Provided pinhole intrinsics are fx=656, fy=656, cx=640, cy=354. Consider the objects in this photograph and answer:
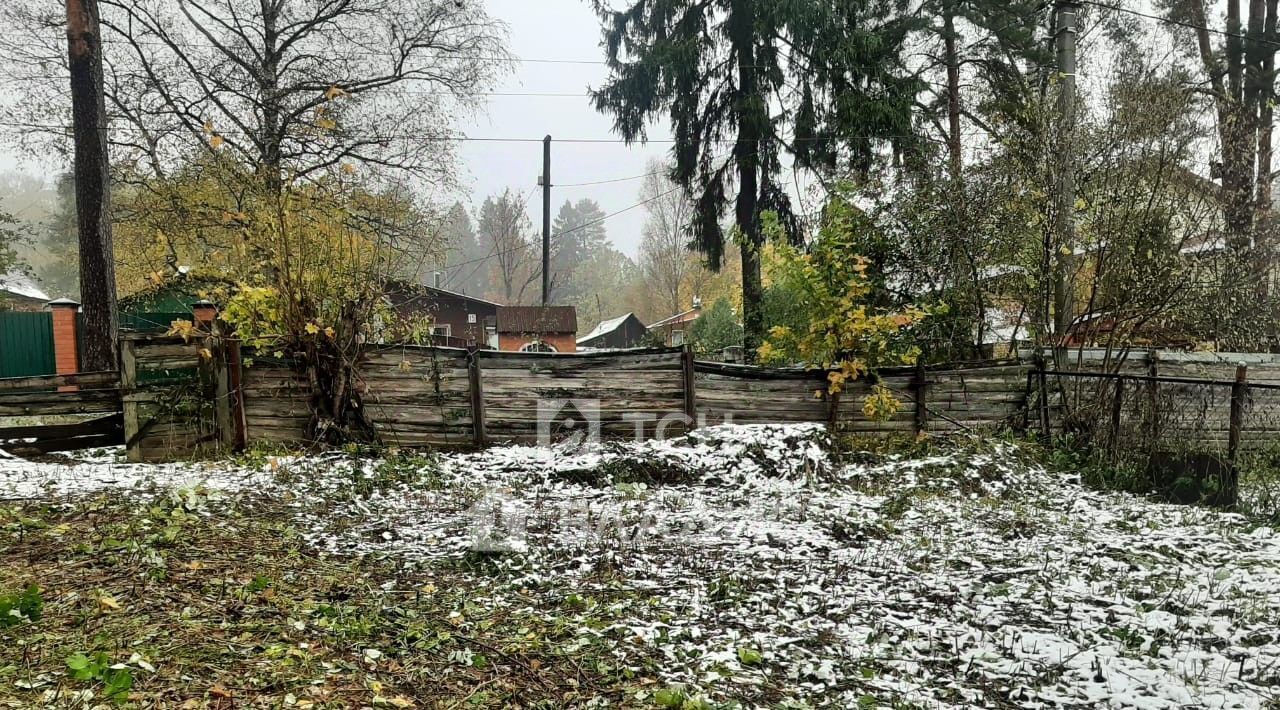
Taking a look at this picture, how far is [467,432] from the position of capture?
718 cm

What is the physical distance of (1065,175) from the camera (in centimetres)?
739

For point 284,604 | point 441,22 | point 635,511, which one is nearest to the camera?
point 284,604

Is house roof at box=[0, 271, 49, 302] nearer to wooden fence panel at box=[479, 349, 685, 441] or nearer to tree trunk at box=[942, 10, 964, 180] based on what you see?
wooden fence panel at box=[479, 349, 685, 441]

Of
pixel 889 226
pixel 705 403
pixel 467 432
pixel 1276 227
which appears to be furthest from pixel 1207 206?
pixel 467 432

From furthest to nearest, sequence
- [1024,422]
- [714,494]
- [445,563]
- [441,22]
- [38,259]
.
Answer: [38,259]
[441,22]
[1024,422]
[714,494]
[445,563]

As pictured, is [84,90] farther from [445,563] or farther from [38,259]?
[38,259]

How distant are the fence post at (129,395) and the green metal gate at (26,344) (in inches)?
399

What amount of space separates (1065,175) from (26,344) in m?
18.8

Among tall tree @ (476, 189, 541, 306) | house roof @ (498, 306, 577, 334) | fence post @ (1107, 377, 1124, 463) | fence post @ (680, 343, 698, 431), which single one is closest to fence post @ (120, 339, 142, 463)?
fence post @ (680, 343, 698, 431)

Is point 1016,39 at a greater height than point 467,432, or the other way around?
point 1016,39

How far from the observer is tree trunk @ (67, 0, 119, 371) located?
7562mm

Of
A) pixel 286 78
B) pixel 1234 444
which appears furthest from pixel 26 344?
pixel 1234 444

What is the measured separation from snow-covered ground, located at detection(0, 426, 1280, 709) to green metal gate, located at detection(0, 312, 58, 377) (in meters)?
10.5

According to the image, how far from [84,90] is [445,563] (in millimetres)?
7607
